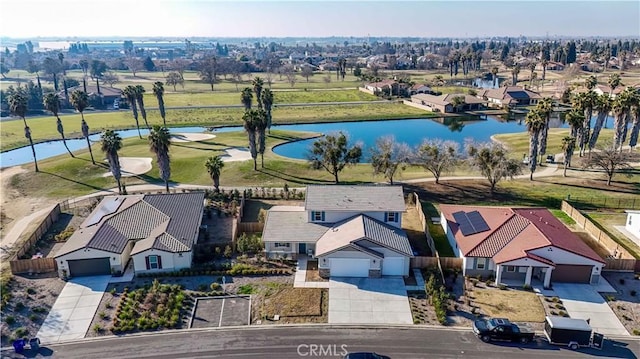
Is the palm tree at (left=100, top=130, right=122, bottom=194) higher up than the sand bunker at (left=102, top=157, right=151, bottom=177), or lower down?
higher up

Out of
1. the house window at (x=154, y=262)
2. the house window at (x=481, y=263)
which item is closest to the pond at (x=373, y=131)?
the house window at (x=154, y=262)

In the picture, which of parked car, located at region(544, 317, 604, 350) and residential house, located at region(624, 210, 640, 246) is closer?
parked car, located at region(544, 317, 604, 350)

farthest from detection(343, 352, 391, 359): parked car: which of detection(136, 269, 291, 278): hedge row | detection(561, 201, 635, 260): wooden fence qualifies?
detection(561, 201, 635, 260): wooden fence

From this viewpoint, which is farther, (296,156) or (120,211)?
→ (296,156)

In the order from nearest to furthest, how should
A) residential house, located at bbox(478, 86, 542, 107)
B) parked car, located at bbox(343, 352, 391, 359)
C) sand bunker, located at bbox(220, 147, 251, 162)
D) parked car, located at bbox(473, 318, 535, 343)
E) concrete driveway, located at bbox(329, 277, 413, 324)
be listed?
parked car, located at bbox(343, 352, 391, 359), parked car, located at bbox(473, 318, 535, 343), concrete driveway, located at bbox(329, 277, 413, 324), sand bunker, located at bbox(220, 147, 251, 162), residential house, located at bbox(478, 86, 542, 107)

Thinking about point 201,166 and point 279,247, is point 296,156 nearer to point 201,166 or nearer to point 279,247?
point 201,166

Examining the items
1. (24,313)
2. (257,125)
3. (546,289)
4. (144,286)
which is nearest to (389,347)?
(546,289)

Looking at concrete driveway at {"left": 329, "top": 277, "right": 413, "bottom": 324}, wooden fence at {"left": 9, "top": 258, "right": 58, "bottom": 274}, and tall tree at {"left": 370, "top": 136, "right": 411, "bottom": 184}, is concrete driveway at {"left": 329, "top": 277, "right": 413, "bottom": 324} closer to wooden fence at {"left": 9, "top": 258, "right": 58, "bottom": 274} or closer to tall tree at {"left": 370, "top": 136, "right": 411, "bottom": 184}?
tall tree at {"left": 370, "top": 136, "right": 411, "bottom": 184}
